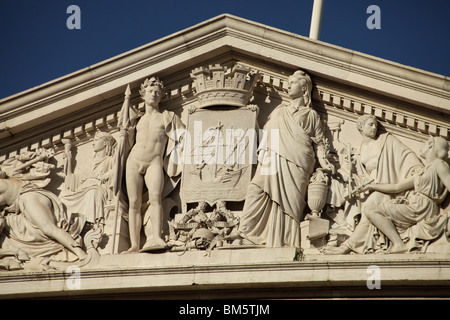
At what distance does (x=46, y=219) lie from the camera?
56.8 feet

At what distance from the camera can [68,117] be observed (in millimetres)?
18125

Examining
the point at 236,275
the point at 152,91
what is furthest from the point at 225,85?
the point at 236,275

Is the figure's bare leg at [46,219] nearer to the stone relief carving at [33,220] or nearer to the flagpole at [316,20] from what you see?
the stone relief carving at [33,220]

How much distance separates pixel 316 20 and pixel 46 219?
7.47m

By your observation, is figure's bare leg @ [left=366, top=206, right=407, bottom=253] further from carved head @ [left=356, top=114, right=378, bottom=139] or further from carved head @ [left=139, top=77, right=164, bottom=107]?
carved head @ [left=139, top=77, right=164, bottom=107]

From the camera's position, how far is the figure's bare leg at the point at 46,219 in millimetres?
17047

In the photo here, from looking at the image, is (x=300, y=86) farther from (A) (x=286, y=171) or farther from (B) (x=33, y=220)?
(B) (x=33, y=220)

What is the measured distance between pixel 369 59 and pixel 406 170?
5.63 ft

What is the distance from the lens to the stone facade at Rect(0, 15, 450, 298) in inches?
632

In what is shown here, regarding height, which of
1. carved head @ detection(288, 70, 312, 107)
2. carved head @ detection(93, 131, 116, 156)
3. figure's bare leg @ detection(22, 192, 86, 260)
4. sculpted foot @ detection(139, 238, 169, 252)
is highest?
carved head @ detection(288, 70, 312, 107)

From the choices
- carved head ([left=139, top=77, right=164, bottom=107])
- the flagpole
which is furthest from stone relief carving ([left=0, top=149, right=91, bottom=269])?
the flagpole

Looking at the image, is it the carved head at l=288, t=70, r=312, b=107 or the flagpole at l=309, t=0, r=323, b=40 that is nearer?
the carved head at l=288, t=70, r=312, b=107

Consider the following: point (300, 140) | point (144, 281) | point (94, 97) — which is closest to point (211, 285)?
point (144, 281)

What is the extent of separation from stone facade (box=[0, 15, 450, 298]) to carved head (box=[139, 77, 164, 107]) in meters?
0.02
